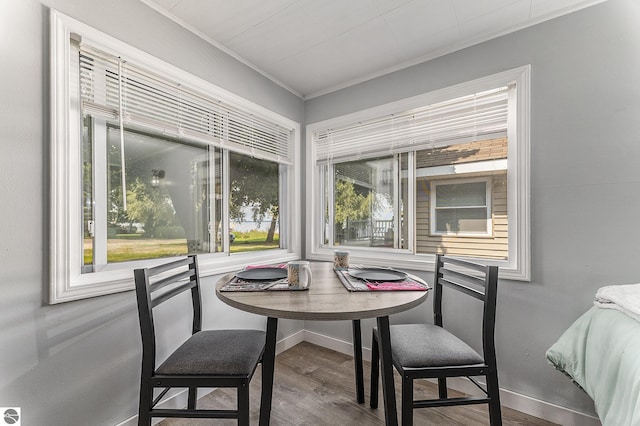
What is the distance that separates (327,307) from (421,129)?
1680 millimetres

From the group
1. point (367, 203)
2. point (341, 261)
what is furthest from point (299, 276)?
point (367, 203)

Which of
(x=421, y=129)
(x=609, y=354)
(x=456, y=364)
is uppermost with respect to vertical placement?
(x=421, y=129)

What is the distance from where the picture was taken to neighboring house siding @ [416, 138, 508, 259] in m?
1.98

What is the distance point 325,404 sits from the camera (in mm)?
1792

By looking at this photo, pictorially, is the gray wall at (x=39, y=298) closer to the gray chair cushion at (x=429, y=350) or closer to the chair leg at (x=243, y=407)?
the chair leg at (x=243, y=407)

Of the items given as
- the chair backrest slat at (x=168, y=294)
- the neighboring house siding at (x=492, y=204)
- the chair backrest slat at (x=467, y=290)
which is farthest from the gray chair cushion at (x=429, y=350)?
the chair backrest slat at (x=168, y=294)

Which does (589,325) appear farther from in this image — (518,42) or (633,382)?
(518,42)

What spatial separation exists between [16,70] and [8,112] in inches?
7.2

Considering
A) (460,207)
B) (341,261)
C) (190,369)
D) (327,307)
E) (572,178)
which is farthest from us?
(460,207)

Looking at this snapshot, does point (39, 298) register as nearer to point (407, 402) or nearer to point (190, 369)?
point (190, 369)

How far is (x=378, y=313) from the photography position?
1067 mm

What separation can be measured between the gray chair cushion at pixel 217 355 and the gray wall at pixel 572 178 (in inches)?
61.0

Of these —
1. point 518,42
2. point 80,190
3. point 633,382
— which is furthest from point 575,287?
point 80,190

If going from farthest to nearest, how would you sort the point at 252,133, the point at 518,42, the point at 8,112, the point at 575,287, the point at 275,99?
the point at 275,99 → the point at 252,133 → the point at 518,42 → the point at 575,287 → the point at 8,112
